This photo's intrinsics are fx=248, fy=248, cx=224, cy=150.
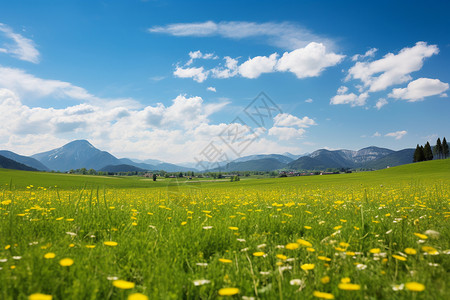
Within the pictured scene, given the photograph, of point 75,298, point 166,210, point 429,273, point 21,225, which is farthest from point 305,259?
point 21,225

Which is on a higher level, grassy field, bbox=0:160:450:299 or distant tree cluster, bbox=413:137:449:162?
distant tree cluster, bbox=413:137:449:162

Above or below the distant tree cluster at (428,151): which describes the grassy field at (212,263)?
below

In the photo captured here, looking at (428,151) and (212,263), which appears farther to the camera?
(428,151)

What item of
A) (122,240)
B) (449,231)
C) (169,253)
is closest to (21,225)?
(122,240)

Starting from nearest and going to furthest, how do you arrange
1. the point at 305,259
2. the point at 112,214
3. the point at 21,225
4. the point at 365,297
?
the point at 365,297 < the point at 305,259 < the point at 21,225 < the point at 112,214

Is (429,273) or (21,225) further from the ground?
(21,225)

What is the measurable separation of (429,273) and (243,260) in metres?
1.87

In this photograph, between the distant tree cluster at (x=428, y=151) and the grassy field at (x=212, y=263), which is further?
the distant tree cluster at (x=428, y=151)

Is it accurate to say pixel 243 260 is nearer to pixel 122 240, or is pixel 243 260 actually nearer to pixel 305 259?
pixel 305 259

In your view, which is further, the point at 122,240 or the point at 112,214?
the point at 112,214

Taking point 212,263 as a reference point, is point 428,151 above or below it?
above

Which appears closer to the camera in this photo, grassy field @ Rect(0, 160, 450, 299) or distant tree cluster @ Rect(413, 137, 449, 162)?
grassy field @ Rect(0, 160, 450, 299)

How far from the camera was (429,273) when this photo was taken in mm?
2447

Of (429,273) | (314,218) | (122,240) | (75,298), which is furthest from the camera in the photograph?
(314,218)
